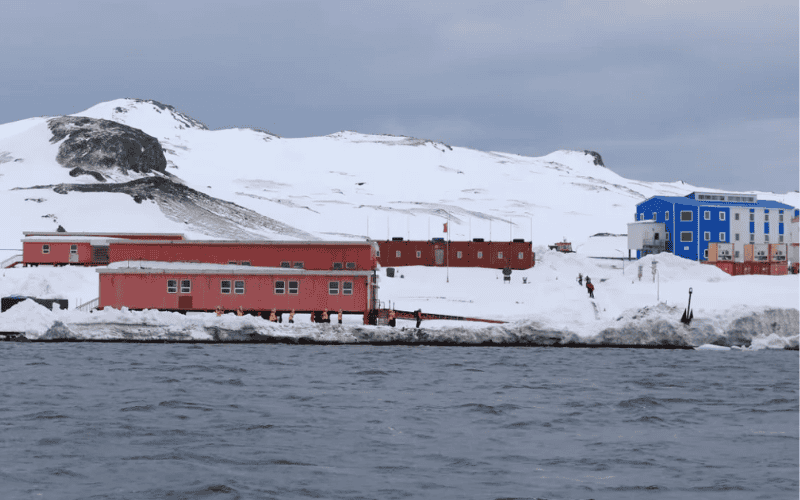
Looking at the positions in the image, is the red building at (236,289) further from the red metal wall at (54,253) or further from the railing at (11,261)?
the railing at (11,261)

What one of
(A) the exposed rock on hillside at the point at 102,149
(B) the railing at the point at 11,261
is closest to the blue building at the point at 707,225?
(B) the railing at the point at 11,261

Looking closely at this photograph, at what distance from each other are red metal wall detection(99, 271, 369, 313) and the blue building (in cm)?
5432

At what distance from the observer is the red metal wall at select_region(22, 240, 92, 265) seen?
80.9 meters

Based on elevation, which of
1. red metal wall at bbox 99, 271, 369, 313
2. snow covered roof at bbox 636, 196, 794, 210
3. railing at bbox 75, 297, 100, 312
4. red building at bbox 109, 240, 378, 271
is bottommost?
railing at bbox 75, 297, 100, 312

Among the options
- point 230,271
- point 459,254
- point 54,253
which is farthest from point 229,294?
point 459,254

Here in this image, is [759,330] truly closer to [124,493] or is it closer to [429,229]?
[124,493]

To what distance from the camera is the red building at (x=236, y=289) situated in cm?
5478

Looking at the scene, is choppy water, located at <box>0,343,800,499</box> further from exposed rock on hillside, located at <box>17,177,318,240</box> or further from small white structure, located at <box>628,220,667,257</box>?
exposed rock on hillside, located at <box>17,177,318,240</box>

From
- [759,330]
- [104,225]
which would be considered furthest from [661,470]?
[104,225]

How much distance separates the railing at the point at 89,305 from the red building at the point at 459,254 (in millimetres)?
34278

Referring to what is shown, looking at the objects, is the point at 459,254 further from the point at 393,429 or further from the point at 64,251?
the point at 393,429

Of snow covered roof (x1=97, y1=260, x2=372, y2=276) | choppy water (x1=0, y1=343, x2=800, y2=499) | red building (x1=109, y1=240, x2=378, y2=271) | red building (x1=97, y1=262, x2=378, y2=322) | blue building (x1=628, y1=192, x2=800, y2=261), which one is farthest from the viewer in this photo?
blue building (x1=628, y1=192, x2=800, y2=261)

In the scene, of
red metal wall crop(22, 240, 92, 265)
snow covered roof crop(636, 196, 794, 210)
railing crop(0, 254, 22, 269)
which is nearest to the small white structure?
snow covered roof crop(636, 196, 794, 210)

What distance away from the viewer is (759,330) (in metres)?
48.0
